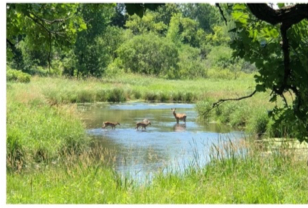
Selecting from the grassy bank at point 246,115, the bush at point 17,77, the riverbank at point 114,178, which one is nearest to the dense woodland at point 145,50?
the bush at point 17,77

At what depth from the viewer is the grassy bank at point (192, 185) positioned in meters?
4.58

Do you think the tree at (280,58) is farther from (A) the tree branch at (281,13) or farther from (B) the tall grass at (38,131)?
(B) the tall grass at (38,131)

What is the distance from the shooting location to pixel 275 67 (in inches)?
131

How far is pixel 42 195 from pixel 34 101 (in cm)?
767

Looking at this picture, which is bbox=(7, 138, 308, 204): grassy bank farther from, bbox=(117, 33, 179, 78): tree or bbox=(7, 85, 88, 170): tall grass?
bbox=(117, 33, 179, 78): tree

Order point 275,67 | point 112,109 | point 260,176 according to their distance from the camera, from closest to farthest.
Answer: point 275,67
point 260,176
point 112,109

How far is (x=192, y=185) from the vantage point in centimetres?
527

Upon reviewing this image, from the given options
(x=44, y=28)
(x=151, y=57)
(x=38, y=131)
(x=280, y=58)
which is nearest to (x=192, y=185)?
(x=280, y=58)

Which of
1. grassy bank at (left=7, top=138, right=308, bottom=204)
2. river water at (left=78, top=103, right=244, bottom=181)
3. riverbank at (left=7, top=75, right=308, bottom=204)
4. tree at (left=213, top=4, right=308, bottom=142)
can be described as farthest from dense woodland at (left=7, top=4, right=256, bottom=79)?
tree at (left=213, top=4, right=308, bottom=142)

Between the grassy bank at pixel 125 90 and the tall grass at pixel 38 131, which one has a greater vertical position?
the grassy bank at pixel 125 90

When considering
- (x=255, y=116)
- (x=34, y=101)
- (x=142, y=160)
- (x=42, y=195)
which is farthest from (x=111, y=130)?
(x=42, y=195)

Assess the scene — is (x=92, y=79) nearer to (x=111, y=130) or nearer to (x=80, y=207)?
(x=111, y=130)

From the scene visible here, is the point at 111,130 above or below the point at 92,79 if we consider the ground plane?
below

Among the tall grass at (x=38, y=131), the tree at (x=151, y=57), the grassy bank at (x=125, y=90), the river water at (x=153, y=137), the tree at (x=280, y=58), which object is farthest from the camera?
the tree at (x=151, y=57)
